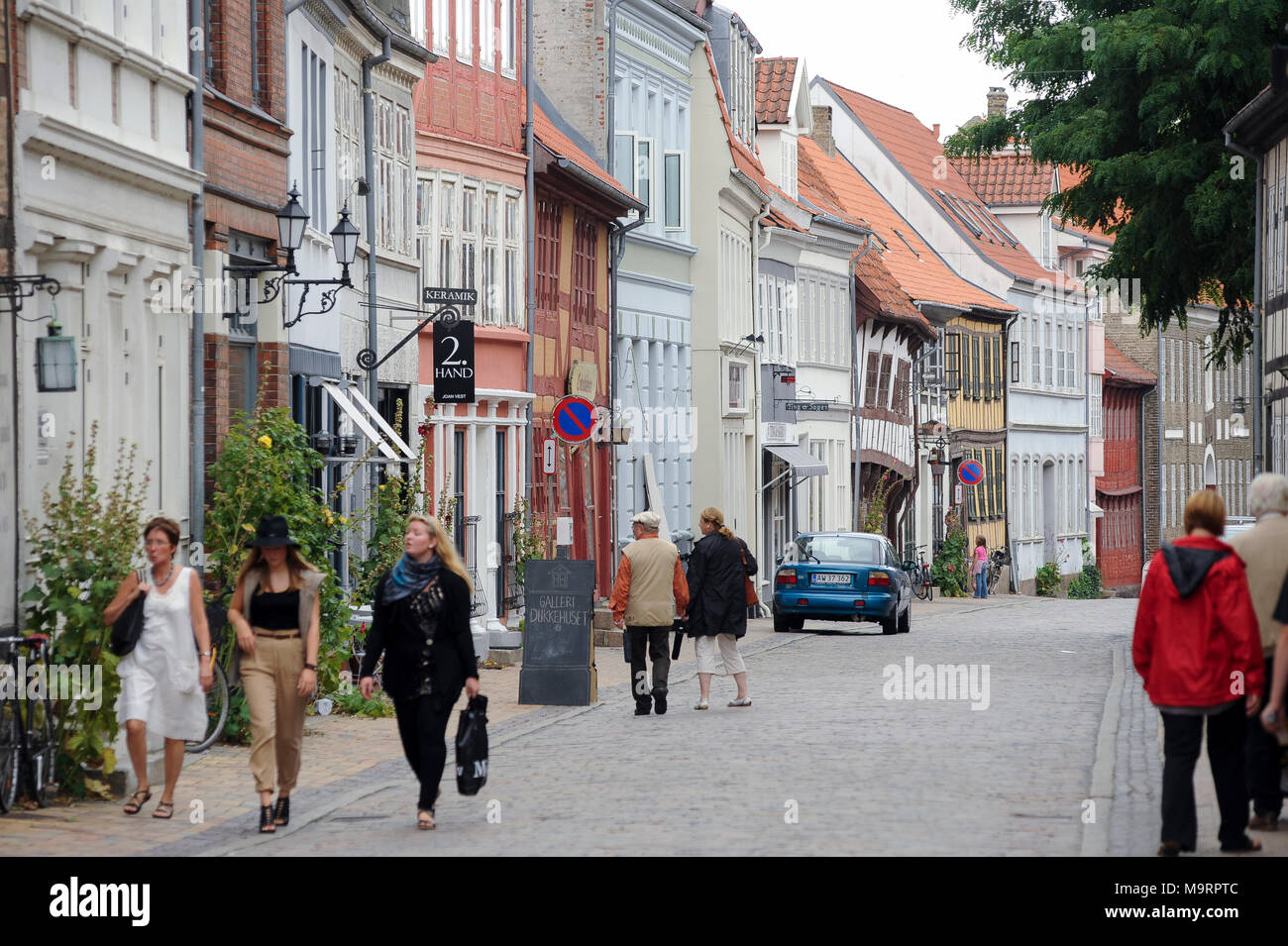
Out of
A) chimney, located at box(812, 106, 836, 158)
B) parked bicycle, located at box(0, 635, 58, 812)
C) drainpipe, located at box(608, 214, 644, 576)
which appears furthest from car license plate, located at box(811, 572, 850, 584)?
chimney, located at box(812, 106, 836, 158)

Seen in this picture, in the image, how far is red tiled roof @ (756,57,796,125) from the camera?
53.2 meters

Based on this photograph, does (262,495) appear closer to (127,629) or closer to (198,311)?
(198,311)

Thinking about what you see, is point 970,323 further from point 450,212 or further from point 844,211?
point 450,212

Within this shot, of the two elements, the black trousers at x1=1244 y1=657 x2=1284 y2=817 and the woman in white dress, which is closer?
the black trousers at x1=1244 y1=657 x2=1284 y2=817

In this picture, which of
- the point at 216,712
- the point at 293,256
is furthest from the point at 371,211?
the point at 216,712

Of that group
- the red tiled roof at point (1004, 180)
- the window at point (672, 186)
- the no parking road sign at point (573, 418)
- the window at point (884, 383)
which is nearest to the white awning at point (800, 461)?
the window at point (672, 186)

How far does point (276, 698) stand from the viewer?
13.0m

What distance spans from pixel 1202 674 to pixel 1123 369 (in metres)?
73.6

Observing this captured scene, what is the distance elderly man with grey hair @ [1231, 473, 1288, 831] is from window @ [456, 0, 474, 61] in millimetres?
19562

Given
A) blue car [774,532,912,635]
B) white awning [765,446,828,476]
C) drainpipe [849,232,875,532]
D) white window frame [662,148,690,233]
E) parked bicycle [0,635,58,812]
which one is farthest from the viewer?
drainpipe [849,232,875,532]

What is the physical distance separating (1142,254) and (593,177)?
26.7 ft

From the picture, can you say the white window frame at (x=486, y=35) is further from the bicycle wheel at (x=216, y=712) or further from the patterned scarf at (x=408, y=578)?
the patterned scarf at (x=408, y=578)

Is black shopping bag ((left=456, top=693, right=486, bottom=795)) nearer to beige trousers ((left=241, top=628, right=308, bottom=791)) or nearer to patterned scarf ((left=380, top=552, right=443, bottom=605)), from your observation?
patterned scarf ((left=380, top=552, right=443, bottom=605))

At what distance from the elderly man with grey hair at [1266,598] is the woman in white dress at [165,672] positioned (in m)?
5.65
